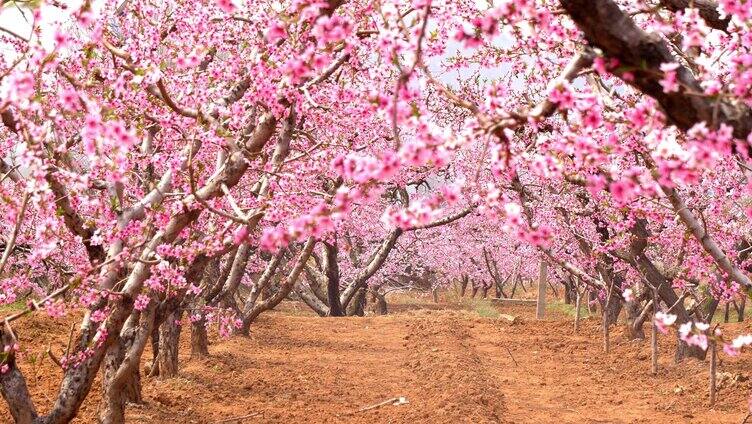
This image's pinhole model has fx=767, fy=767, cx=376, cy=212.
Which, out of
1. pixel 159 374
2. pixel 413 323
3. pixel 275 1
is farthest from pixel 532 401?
pixel 413 323

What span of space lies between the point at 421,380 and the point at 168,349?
4.05m

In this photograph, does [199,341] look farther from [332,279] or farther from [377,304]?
[377,304]

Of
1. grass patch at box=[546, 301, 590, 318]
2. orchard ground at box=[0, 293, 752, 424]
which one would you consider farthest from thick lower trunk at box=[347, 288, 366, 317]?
grass patch at box=[546, 301, 590, 318]

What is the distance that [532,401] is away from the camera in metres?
11.7

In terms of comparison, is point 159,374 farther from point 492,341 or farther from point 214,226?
point 492,341

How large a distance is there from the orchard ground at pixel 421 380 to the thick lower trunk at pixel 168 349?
21 cm

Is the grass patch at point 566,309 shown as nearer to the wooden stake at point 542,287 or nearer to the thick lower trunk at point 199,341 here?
the wooden stake at point 542,287

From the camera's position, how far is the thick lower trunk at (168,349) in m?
Result: 11.6

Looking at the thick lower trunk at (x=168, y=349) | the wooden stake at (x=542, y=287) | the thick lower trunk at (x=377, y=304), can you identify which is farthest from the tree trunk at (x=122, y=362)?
the thick lower trunk at (x=377, y=304)

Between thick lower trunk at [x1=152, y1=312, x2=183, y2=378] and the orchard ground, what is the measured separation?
208 millimetres

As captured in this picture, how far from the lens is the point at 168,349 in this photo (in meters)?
11.6

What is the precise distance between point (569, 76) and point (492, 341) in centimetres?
1463

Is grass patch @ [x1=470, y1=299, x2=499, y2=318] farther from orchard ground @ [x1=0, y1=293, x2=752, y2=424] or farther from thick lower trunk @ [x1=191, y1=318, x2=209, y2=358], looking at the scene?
thick lower trunk @ [x1=191, y1=318, x2=209, y2=358]

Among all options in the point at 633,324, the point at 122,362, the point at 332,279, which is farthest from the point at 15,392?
the point at 332,279
